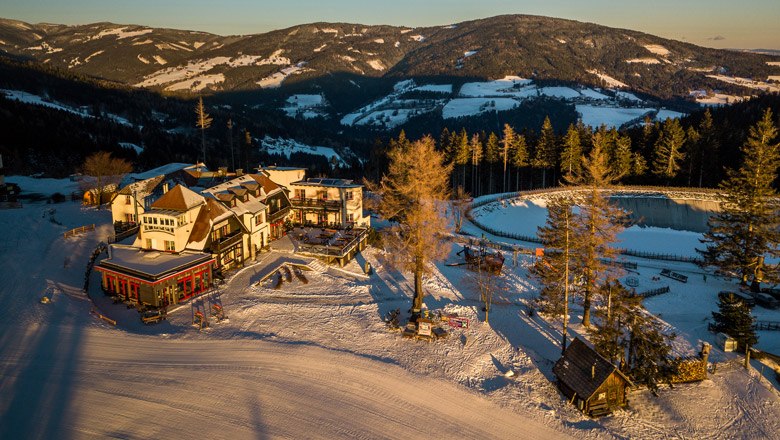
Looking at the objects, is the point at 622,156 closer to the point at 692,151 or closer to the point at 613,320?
the point at 692,151

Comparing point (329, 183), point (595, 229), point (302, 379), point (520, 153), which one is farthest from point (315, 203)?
point (520, 153)

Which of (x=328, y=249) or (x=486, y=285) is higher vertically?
(x=328, y=249)

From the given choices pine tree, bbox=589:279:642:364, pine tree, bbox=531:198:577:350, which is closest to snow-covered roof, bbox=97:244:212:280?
pine tree, bbox=531:198:577:350

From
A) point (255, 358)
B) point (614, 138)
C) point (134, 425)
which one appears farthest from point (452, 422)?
point (614, 138)

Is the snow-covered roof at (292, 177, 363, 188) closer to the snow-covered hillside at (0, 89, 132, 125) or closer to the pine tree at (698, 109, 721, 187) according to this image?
the pine tree at (698, 109, 721, 187)

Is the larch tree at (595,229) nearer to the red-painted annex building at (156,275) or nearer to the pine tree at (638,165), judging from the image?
the red-painted annex building at (156,275)
